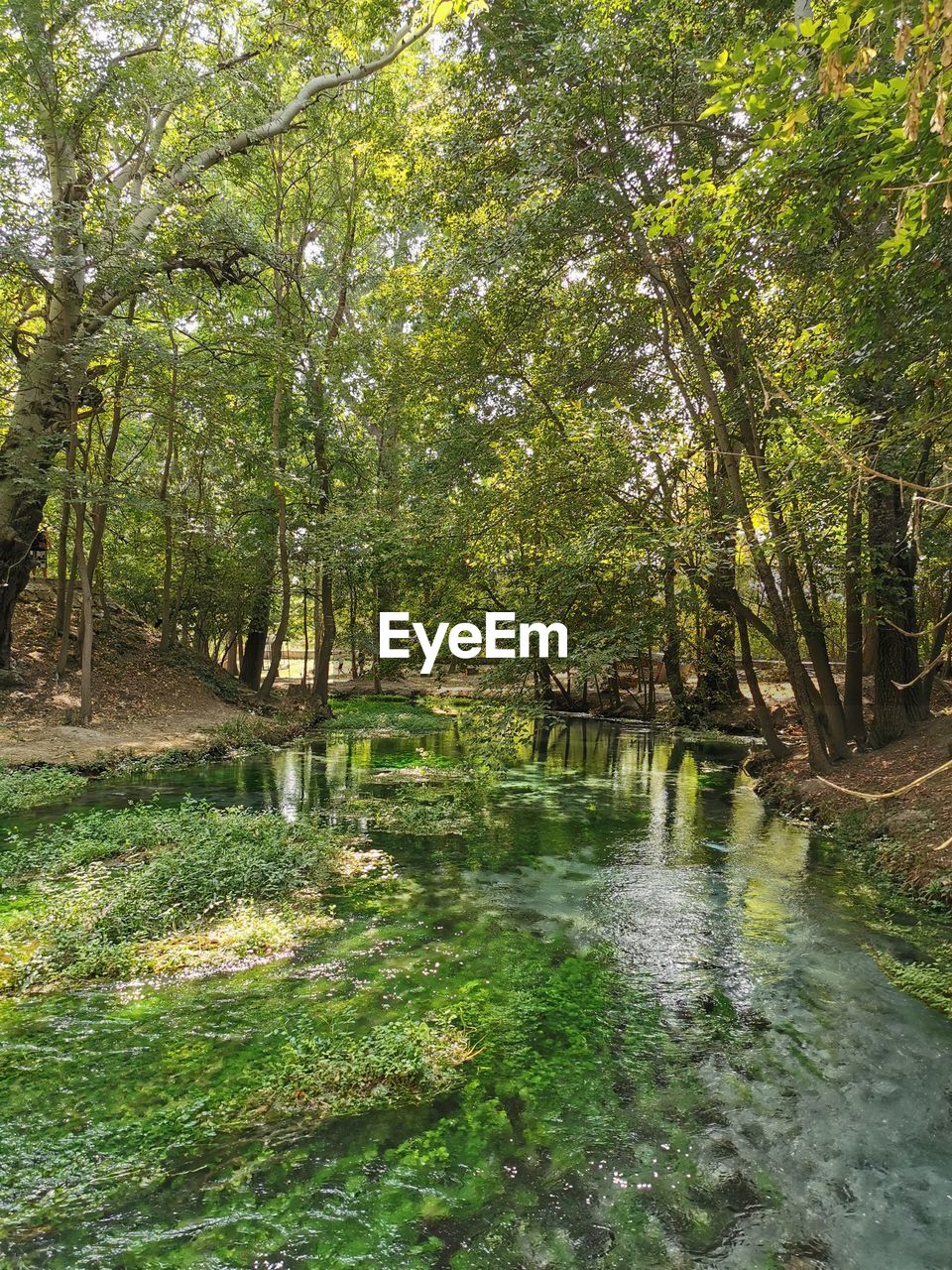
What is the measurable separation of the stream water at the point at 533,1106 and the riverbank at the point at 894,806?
95 centimetres

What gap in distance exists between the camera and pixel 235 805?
1181cm

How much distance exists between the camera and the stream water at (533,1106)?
11.3ft

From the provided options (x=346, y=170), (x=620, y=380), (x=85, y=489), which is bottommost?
(x=85, y=489)

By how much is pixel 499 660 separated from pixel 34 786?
8.61m

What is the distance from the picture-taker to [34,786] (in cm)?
1160

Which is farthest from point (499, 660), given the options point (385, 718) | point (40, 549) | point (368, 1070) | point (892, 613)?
point (40, 549)

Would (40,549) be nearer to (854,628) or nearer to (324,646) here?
(324,646)

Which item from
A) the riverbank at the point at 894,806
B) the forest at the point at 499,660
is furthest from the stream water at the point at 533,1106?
the riverbank at the point at 894,806

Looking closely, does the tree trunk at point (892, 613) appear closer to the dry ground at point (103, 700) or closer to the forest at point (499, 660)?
the forest at point (499, 660)

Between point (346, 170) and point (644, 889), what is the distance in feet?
84.5

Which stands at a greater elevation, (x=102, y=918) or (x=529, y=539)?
(x=529, y=539)

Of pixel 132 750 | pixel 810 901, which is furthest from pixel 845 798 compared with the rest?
pixel 132 750

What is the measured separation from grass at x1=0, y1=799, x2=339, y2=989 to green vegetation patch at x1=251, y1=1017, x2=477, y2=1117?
5.74 ft

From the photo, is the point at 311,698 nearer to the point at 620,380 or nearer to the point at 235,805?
the point at 235,805
